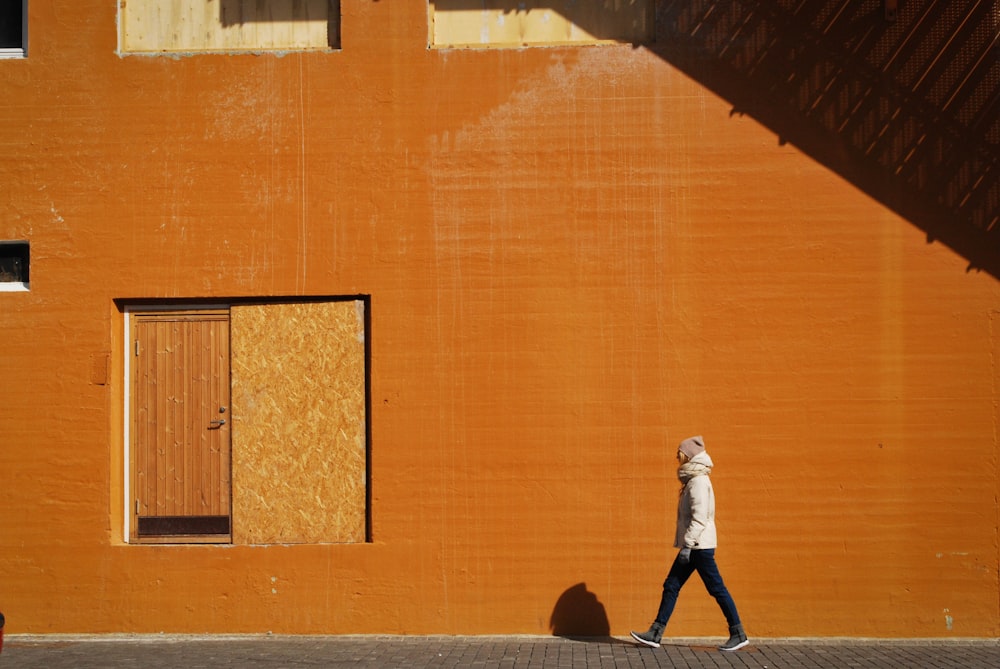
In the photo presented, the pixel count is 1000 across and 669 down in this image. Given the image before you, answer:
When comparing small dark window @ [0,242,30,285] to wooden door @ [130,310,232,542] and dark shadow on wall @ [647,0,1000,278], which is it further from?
dark shadow on wall @ [647,0,1000,278]

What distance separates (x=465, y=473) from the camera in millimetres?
9258

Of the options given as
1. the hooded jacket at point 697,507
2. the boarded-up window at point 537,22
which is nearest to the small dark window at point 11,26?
the boarded-up window at point 537,22

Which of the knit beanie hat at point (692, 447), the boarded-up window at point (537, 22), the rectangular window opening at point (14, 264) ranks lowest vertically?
the knit beanie hat at point (692, 447)

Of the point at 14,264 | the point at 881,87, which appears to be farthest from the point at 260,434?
the point at 881,87

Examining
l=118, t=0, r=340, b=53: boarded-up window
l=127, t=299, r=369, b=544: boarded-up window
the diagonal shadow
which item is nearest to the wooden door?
l=127, t=299, r=369, b=544: boarded-up window

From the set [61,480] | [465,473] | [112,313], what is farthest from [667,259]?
[61,480]

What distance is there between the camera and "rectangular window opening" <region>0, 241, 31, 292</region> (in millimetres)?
9641

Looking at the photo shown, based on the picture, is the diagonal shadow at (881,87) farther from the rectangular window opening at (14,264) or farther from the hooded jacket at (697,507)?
the rectangular window opening at (14,264)

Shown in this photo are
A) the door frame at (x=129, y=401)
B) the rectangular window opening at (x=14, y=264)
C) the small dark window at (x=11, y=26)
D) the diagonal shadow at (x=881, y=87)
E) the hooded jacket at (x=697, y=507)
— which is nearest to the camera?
the hooded jacket at (x=697, y=507)

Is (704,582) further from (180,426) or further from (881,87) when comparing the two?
(180,426)

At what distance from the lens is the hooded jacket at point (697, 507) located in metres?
8.46

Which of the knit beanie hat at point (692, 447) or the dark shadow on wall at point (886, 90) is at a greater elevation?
the dark shadow on wall at point (886, 90)

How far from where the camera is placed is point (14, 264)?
9680 mm

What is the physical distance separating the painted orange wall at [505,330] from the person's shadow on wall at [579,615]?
0.06m
